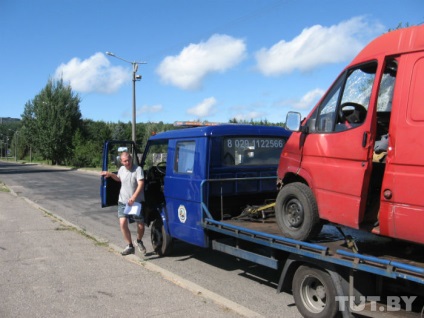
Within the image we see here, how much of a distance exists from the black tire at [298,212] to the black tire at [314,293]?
41 cm

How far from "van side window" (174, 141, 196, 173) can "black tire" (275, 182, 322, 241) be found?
160cm

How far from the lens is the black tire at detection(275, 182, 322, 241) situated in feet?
14.5

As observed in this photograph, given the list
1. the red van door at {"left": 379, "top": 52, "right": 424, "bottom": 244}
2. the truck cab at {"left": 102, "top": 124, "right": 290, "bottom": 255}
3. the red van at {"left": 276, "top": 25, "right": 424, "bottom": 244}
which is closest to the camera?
the red van door at {"left": 379, "top": 52, "right": 424, "bottom": 244}

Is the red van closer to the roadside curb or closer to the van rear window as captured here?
the roadside curb

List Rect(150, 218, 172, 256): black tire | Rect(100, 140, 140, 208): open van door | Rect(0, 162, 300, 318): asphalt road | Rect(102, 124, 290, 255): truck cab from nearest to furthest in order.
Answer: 1. Rect(0, 162, 300, 318): asphalt road
2. Rect(102, 124, 290, 255): truck cab
3. Rect(150, 218, 172, 256): black tire
4. Rect(100, 140, 140, 208): open van door

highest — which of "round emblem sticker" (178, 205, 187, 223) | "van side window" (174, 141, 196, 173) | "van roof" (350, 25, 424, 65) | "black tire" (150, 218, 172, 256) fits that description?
"van roof" (350, 25, 424, 65)

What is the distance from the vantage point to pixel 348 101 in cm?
430

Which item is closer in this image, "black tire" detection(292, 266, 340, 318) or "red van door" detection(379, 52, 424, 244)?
"red van door" detection(379, 52, 424, 244)

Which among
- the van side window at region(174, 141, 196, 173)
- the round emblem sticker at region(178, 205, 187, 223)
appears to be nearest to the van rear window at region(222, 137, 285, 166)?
the van side window at region(174, 141, 196, 173)

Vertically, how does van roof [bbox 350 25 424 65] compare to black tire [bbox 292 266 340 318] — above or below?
above

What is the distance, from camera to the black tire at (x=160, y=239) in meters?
6.73

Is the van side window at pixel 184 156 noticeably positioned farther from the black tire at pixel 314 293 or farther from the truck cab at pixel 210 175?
the black tire at pixel 314 293

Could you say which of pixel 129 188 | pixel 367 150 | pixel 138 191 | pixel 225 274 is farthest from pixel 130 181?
pixel 367 150

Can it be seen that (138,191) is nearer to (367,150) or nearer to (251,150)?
(251,150)
